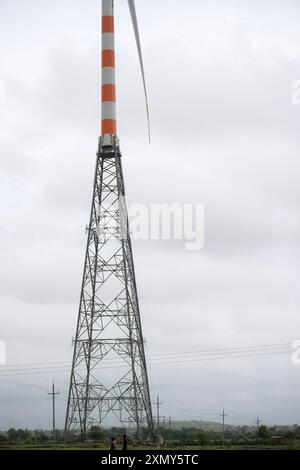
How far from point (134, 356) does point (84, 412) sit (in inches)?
220

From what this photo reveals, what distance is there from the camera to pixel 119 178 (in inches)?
2525

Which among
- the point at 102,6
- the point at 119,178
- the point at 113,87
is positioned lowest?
the point at 119,178

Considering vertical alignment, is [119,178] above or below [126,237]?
above

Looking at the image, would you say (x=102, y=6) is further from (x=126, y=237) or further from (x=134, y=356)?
(x=134, y=356)

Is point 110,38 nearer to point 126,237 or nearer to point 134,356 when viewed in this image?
point 126,237
